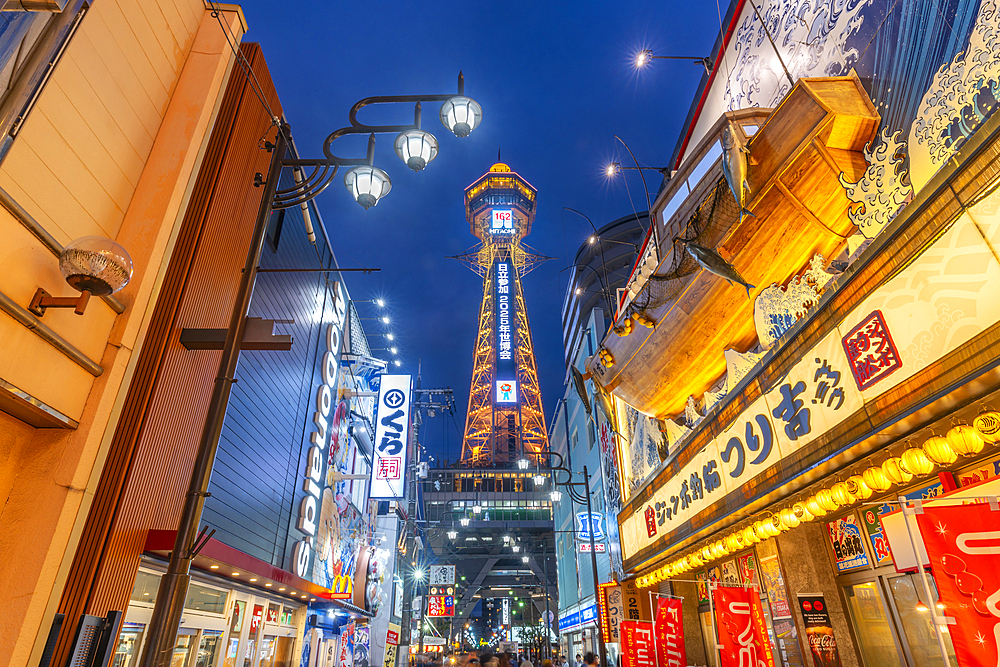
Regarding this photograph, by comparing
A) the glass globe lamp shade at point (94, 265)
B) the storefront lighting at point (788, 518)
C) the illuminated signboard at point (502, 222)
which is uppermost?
the illuminated signboard at point (502, 222)

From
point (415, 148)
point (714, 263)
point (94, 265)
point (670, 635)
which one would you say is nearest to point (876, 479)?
point (714, 263)

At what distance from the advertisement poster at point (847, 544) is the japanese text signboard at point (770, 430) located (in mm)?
1804

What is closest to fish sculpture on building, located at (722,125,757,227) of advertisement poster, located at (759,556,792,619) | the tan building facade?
the tan building facade

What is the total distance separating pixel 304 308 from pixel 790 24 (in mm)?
13078

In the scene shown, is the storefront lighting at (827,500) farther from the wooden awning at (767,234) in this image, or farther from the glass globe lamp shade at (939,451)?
the wooden awning at (767,234)

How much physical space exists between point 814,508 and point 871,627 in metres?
2.44

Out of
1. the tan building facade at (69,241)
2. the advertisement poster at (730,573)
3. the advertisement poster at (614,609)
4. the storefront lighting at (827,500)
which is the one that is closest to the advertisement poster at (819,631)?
the advertisement poster at (730,573)

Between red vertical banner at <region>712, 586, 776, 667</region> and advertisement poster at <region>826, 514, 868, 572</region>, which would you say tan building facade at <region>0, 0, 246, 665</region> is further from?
advertisement poster at <region>826, 514, 868, 572</region>

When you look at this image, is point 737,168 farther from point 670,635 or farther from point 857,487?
point 670,635

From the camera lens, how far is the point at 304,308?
14906mm

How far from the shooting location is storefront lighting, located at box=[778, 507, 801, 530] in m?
6.17

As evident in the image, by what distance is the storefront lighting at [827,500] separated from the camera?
5.41 meters

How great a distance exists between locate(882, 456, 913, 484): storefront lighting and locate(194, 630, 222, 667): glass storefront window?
443 inches

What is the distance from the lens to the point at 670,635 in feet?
28.7
